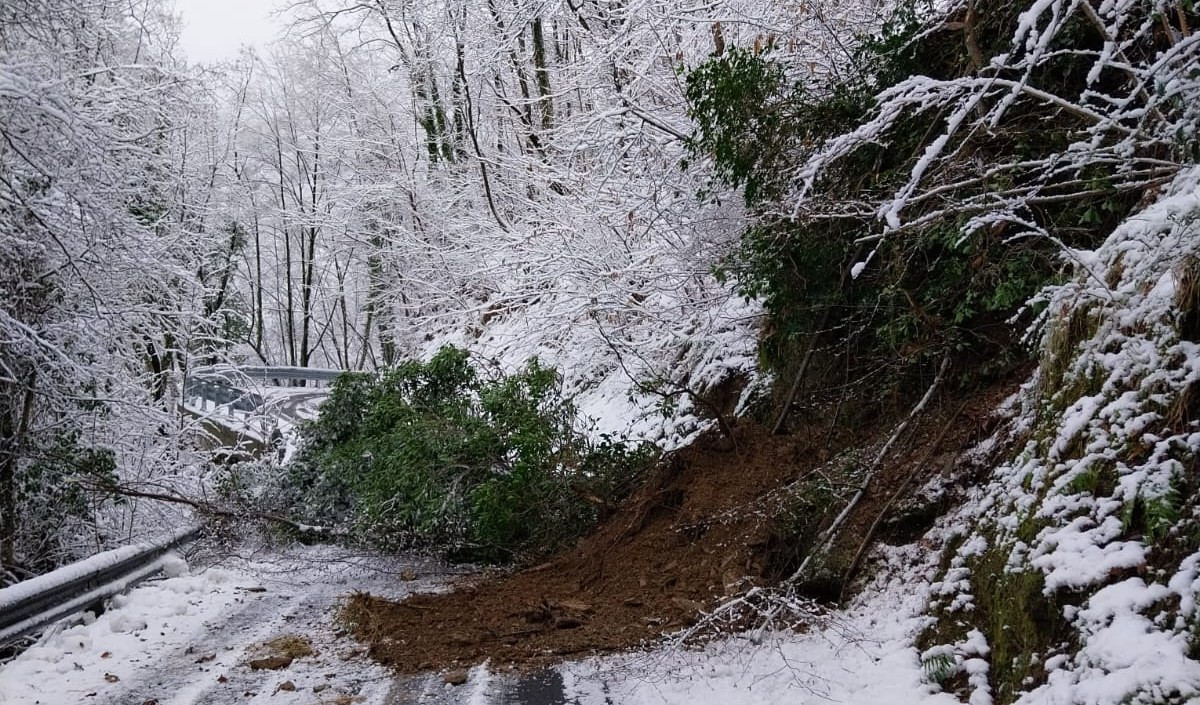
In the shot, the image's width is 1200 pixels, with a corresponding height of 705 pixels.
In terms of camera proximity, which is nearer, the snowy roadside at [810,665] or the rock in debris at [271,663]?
the snowy roadside at [810,665]

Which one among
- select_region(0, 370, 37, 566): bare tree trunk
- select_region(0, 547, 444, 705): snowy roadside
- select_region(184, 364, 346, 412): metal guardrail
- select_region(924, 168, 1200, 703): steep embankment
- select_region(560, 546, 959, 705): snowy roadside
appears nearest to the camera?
select_region(924, 168, 1200, 703): steep embankment

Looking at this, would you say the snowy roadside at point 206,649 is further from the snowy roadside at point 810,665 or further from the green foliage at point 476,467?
the snowy roadside at point 810,665

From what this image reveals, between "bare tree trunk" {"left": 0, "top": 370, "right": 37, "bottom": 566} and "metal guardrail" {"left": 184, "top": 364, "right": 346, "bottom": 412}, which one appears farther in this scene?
"metal guardrail" {"left": 184, "top": 364, "right": 346, "bottom": 412}

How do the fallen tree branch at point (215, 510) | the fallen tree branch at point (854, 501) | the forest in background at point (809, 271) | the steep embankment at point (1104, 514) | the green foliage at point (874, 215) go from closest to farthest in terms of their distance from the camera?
the steep embankment at point (1104, 514) → the forest in background at point (809, 271) → the fallen tree branch at point (854, 501) → the green foliage at point (874, 215) → the fallen tree branch at point (215, 510)

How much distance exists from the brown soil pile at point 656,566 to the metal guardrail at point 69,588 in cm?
209

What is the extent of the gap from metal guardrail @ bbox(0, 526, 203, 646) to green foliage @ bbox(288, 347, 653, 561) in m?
2.76

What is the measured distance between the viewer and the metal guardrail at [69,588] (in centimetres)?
607

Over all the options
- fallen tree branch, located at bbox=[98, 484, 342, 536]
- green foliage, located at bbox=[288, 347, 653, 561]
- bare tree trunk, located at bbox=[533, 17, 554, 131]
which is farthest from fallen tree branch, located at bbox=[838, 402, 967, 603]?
bare tree trunk, located at bbox=[533, 17, 554, 131]

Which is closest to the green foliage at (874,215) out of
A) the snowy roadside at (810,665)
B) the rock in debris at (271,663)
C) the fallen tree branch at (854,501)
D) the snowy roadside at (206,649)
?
the fallen tree branch at (854,501)

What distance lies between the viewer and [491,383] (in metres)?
11.1

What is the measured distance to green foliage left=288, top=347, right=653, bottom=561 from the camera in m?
9.54

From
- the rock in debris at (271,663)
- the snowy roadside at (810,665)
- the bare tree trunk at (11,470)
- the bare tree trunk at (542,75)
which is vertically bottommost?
the snowy roadside at (810,665)

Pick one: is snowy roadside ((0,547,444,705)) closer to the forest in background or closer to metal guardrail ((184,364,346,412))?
the forest in background

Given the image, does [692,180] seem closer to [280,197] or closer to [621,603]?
[621,603]
